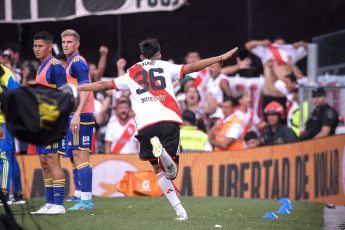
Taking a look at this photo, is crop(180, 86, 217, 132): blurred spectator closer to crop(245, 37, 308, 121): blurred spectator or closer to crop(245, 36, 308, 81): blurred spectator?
crop(245, 37, 308, 121): blurred spectator

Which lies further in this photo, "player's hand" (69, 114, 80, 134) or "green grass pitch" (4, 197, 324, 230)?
"player's hand" (69, 114, 80, 134)

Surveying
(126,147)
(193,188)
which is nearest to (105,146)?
(126,147)

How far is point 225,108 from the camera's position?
13.5 m

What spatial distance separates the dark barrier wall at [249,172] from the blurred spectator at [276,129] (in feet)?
2.44

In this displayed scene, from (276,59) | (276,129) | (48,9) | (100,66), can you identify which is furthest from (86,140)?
(276,59)

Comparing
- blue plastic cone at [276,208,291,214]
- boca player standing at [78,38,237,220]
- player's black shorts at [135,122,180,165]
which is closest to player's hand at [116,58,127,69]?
blue plastic cone at [276,208,291,214]

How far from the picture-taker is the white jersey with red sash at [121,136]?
13.5m

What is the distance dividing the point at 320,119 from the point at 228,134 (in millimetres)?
1782

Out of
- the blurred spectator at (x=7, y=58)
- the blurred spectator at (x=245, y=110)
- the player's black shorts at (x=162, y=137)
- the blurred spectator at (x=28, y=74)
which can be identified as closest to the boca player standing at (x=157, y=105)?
the player's black shorts at (x=162, y=137)

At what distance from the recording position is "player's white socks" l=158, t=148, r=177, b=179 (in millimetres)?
7353

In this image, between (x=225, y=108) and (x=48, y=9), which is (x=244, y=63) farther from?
(x=48, y=9)

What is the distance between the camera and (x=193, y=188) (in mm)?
12555

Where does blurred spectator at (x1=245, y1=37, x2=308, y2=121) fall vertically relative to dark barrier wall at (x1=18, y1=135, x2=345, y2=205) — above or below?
above

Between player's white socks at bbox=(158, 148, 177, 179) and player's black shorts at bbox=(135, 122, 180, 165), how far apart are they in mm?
A: 265
